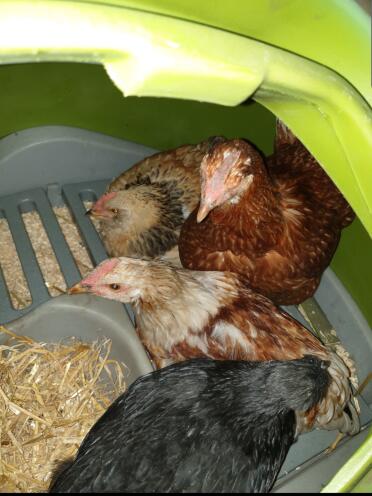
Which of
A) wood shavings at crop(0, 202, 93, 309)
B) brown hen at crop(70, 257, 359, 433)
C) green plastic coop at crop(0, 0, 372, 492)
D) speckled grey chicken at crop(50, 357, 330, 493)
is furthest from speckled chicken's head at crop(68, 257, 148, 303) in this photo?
green plastic coop at crop(0, 0, 372, 492)

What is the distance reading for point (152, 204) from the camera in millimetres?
2209

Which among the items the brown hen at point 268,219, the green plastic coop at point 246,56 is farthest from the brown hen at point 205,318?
the green plastic coop at point 246,56

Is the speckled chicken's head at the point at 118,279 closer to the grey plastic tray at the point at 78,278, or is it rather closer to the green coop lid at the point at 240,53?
the grey plastic tray at the point at 78,278

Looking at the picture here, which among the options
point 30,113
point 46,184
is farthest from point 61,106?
point 46,184

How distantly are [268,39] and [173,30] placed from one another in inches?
13.6

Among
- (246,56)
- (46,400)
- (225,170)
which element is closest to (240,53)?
(246,56)

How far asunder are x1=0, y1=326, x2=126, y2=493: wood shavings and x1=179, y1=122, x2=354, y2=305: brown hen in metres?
0.57

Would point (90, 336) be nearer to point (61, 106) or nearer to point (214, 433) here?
point (214, 433)

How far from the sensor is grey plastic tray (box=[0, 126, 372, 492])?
1.89 m

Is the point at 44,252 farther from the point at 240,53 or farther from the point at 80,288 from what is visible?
the point at 240,53

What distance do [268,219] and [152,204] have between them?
0.65m

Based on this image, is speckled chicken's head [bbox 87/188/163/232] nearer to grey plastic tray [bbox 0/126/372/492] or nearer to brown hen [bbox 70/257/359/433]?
grey plastic tray [bbox 0/126/372/492]

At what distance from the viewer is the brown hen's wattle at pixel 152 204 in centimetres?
219

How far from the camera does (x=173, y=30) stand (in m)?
0.96
